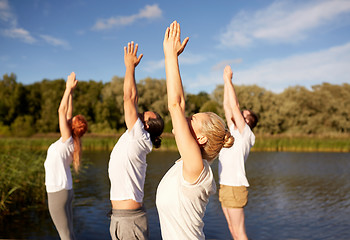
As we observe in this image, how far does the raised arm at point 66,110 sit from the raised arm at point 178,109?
8.01 ft

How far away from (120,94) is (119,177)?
43130 mm

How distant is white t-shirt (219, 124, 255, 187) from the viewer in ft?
13.5

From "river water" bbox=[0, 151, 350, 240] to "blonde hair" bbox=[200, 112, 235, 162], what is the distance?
526 cm

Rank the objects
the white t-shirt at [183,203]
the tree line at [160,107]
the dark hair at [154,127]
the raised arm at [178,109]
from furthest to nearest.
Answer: the tree line at [160,107] < the dark hair at [154,127] < the white t-shirt at [183,203] < the raised arm at [178,109]

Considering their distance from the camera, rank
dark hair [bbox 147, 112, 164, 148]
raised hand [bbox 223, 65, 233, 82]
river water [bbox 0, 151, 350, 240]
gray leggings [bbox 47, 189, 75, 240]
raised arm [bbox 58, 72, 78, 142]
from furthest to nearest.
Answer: river water [bbox 0, 151, 350, 240] → raised hand [bbox 223, 65, 233, 82] → raised arm [bbox 58, 72, 78, 142] → gray leggings [bbox 47, 189, 75, 240] → dark hair [bbox 147, 112, 164, 148]

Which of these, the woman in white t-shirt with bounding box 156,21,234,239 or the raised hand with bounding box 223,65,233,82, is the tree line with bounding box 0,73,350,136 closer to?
the raised hand with bounding box 223,65,233,82

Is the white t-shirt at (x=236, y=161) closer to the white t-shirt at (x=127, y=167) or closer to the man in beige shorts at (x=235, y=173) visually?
the man in beige shorts at (x=235, y=173)

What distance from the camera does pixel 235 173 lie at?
162 inches

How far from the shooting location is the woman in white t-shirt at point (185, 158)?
173cm

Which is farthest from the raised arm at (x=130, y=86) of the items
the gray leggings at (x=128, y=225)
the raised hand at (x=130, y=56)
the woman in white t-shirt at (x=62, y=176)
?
the woman in white t-shirt at (x=62, y=176)

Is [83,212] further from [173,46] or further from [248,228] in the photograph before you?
[173,46]

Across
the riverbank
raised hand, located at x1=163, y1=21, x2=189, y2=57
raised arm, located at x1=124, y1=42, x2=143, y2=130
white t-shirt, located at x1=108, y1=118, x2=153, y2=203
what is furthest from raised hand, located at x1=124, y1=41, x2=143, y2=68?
the riverbank

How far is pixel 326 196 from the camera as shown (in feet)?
35.9

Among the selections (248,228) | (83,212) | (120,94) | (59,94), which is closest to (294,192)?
(248,228)
